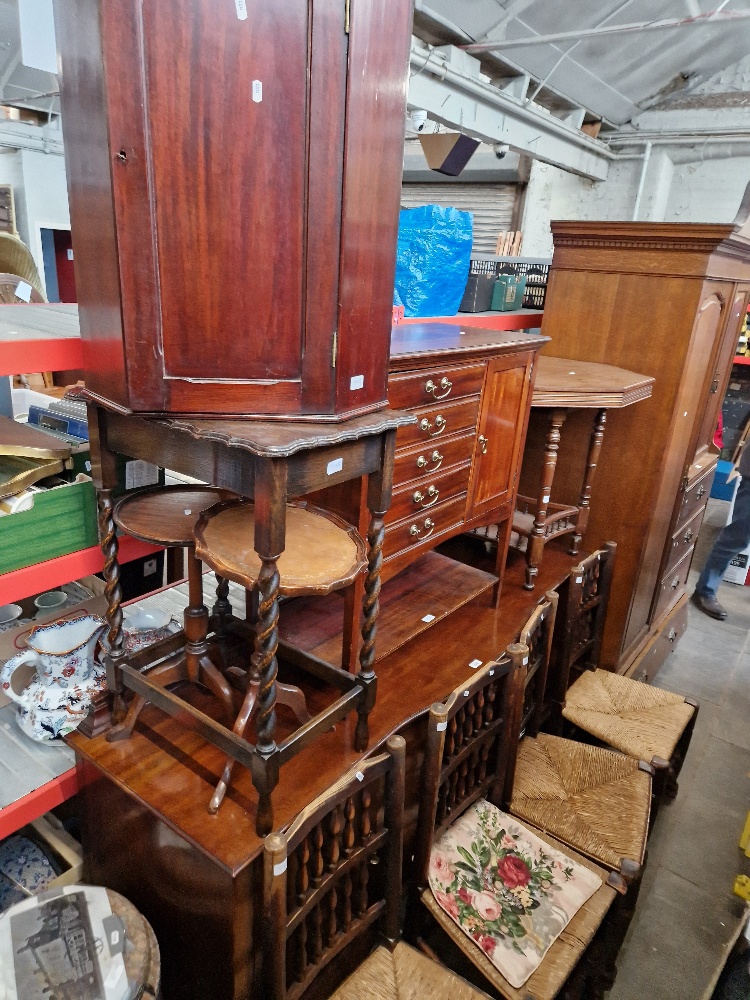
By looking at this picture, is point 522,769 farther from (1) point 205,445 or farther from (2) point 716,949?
(1) point 205,445

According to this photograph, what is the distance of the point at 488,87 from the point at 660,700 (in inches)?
139

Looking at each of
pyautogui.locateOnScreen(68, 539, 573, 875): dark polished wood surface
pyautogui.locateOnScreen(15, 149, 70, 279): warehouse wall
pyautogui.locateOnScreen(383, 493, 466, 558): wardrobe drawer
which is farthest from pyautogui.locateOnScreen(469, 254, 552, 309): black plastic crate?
pyautogui.locateOnScreen(15, 149, 70, 279): warehouse wall

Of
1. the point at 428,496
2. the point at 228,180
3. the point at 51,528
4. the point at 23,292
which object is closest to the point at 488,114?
the point at 23,292

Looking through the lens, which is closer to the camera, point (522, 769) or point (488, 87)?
point (522, 769)

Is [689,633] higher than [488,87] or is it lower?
→ lower

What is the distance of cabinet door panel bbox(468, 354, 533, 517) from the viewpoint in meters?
2.10

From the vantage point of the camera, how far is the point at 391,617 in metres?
2.26

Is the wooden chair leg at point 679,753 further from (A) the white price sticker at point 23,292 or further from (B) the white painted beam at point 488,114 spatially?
(B) the white painted beam at point 488,114

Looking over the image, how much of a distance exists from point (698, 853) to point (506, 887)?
4.13 ft

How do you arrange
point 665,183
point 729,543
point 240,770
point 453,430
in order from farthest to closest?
1. point 665,183
2. point 729,543
3. point 453,430
4. point 240,770

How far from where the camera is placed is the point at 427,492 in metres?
1.92

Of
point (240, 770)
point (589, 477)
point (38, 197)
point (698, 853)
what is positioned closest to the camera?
point (240, 770)

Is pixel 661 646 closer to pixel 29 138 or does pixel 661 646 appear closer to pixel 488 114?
pixel 488 114

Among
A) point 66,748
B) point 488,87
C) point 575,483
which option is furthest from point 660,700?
point 488,87
